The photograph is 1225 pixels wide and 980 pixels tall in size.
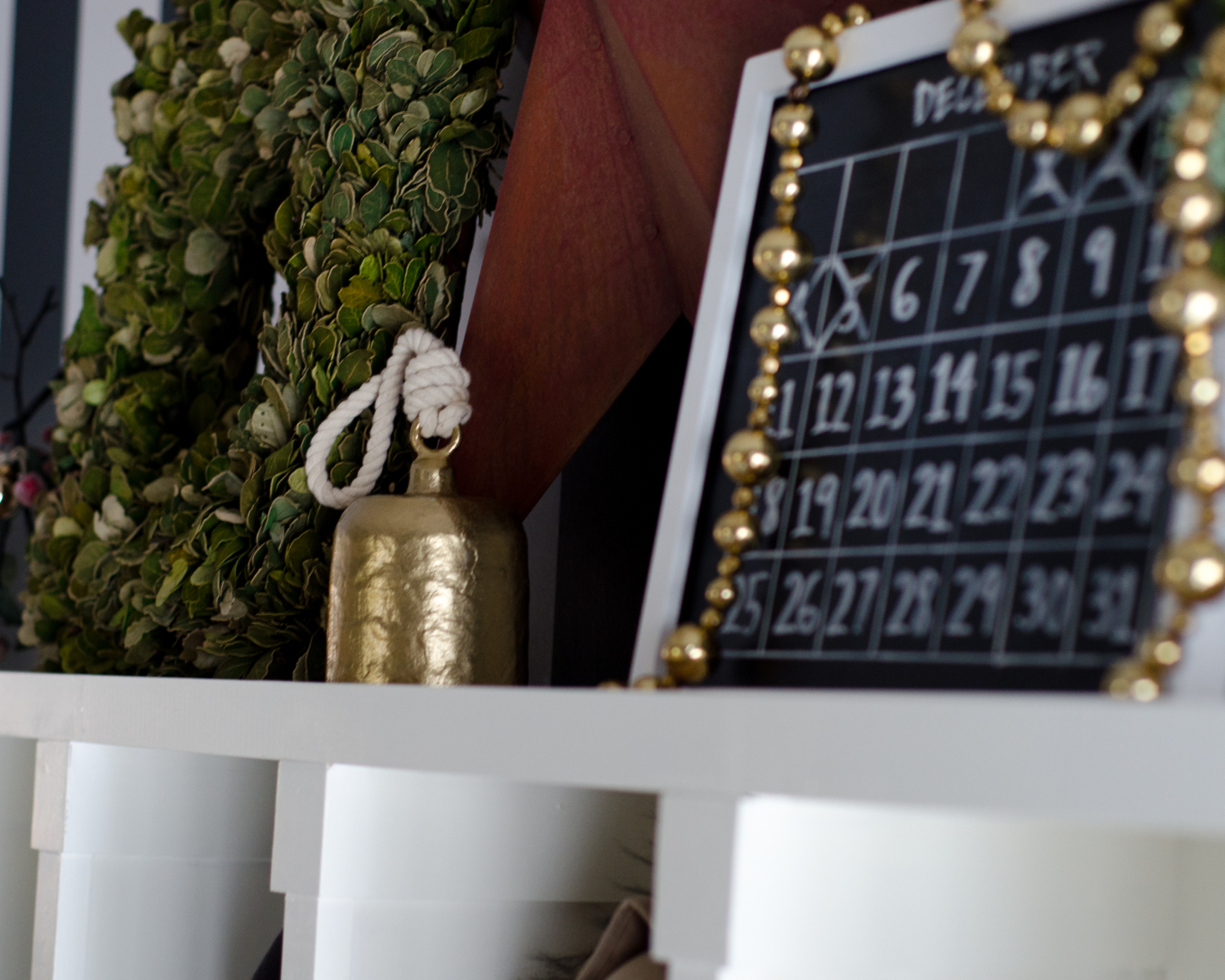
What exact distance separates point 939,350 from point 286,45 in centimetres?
85

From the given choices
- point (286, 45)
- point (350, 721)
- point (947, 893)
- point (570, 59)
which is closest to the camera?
point (947, 893)

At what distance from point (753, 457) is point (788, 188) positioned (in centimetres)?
14

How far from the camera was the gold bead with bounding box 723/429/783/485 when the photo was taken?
59 cm

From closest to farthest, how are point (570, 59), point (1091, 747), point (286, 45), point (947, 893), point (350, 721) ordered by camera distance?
point (1091, 747) → point (947, 893) → point (350, 721) → point (570, 59) → point (286, 45)

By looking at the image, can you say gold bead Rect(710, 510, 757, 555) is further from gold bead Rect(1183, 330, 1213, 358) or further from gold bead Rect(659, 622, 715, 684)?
gold bead Rect(1183, 330, 1213, 358)

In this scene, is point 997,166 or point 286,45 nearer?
point 997,166

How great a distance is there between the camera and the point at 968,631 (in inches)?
19.8

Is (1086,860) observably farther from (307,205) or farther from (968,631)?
(307,205)

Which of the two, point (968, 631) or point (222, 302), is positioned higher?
point (222, 302)

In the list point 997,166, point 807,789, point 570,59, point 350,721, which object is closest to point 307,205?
point 570,59

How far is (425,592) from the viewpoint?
759mm

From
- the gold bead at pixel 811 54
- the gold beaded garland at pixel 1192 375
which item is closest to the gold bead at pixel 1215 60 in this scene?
the gold beaded garland at pixel 1192 375

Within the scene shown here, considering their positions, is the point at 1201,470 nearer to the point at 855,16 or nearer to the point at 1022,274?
the point at 1022,274

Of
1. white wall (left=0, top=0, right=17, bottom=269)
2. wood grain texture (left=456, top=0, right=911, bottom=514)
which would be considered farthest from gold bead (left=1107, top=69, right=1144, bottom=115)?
white wall (left=0, top=0, right=17, bottom=269)
